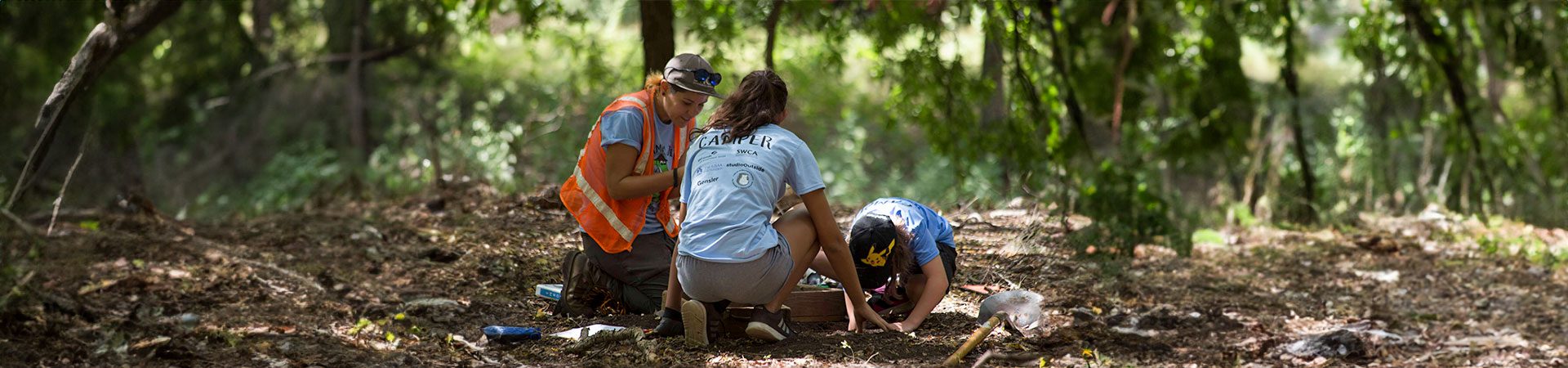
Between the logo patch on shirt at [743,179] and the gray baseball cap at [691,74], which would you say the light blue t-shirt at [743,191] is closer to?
the logo patch on shirt at [743,179]

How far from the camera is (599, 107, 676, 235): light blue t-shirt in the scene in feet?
15.6

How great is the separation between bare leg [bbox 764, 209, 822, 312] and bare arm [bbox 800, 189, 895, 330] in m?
0.02

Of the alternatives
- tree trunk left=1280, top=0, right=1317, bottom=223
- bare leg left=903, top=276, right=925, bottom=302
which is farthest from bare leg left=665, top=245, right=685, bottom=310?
tree trunk left=1280, top=0, right=1317, bottom=223

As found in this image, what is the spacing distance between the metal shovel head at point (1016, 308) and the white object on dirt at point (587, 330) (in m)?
1.27

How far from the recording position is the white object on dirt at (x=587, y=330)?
4.72m

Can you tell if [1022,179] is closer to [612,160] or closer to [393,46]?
[612,160]

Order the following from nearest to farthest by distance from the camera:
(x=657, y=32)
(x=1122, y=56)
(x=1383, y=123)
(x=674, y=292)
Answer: (x=674, y=292) → (x=657, y=32) → (x=1122, y=56) → (x=1383, y=123)

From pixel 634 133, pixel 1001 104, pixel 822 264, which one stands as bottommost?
pixel 822 264

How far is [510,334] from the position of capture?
15.7 ft

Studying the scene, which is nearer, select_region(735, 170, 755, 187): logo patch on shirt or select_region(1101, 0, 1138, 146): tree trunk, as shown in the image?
select_region(735, 170, 755, 187): logo patch on shirt

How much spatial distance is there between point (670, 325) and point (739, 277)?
0.42 metres

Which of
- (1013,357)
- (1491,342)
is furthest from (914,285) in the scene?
(1491,342)

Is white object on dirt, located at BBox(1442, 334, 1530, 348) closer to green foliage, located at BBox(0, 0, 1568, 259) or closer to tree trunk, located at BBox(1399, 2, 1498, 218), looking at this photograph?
green foliage, located at BBox(0, 0, 1568, 259)

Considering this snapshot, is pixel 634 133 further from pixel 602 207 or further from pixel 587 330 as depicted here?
pixel 587 330
